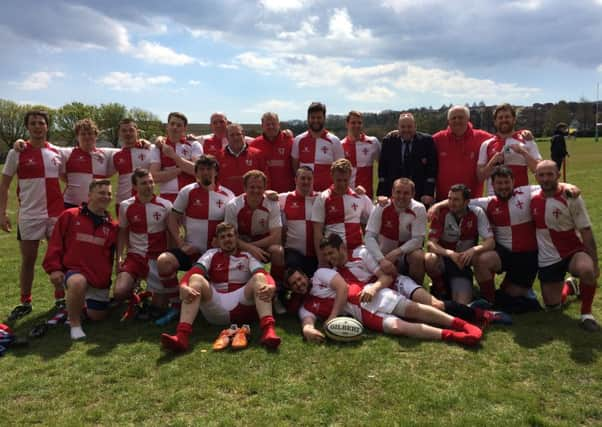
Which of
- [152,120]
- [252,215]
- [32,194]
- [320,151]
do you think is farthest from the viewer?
[152,120]

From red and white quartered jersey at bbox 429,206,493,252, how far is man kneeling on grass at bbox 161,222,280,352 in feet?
7.24

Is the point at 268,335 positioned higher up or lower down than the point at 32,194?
lower down

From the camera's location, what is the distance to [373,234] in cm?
552

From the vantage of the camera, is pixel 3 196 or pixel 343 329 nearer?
pixel 343 329

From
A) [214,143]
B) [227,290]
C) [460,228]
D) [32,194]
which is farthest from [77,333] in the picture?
[460,228]

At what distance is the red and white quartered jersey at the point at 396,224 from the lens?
5488 mm

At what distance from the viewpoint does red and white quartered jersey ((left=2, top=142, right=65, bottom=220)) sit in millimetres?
5887

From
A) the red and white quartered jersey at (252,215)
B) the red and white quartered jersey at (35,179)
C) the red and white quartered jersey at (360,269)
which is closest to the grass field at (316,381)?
the red and white quartered jersey at (360,269)

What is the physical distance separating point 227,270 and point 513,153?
401 centimetres

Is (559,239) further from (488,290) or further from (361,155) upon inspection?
(361,155)

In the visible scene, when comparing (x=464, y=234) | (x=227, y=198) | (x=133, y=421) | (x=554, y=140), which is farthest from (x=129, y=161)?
(x=554, y=140)

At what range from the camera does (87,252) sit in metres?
5.39

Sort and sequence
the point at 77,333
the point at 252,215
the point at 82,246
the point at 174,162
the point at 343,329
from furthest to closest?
the point at 174,162, the point at 252,215, the point at 82,246, the point at 77,333, the point at 343,329

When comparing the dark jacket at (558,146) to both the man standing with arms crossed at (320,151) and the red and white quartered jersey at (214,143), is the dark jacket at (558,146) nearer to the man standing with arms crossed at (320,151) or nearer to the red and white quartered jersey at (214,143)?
the man standing with arms crossed at (320,151)
